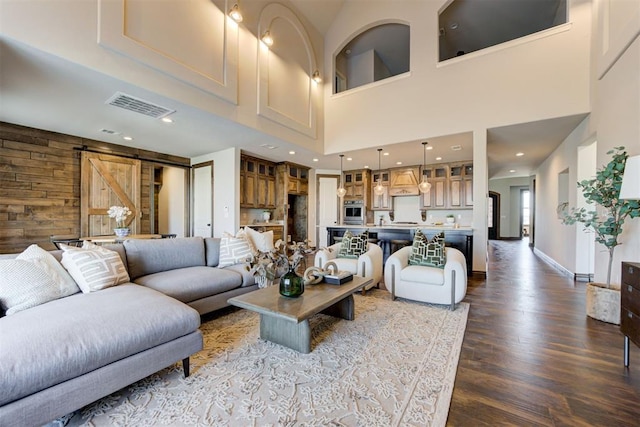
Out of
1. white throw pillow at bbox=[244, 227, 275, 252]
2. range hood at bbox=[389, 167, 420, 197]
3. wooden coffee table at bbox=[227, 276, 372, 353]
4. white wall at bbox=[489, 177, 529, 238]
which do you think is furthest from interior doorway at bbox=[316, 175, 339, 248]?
white wall at bbox=[489, 177, 529, 238]

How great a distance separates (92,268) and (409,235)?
16.9 ft

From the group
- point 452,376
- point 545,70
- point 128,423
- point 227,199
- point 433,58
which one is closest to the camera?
point 128,423

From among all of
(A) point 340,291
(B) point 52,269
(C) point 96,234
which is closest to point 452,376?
(A) point 340,291

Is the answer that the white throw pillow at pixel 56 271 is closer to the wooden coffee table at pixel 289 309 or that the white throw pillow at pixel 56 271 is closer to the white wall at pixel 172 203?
the wooden coffee table at pixel 289 309

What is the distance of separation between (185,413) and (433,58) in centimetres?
636

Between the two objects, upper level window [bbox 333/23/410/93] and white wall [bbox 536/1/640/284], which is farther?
upper level window [bbox 333/23/410/93]

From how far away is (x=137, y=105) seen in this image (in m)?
3.58

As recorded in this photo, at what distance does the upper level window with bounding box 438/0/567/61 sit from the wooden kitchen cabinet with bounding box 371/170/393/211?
136 inches

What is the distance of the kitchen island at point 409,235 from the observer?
5.11 meters

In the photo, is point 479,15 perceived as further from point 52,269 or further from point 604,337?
point 52,269

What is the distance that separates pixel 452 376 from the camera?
1909mm

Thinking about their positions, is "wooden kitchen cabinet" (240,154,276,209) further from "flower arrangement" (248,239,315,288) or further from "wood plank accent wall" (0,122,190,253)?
"flower arrangement" (248,239,315,288)

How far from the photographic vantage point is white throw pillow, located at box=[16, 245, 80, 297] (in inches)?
83.9

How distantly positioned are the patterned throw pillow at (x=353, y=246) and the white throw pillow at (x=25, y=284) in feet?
10.7
